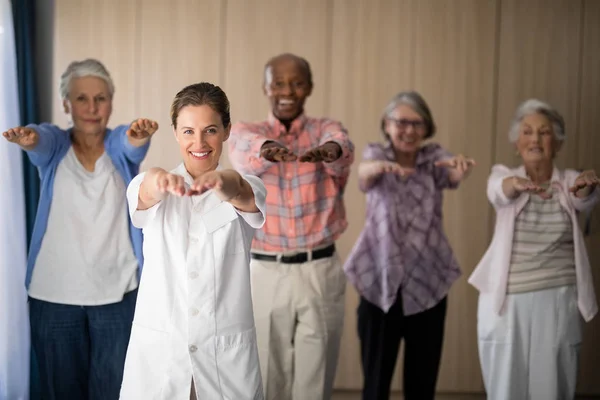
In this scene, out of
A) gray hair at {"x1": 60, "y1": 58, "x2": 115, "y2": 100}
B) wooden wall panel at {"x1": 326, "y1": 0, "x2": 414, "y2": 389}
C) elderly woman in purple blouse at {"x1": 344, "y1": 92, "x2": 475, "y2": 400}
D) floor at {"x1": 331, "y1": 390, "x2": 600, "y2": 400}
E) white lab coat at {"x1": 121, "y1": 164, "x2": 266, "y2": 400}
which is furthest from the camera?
floor at {"x1": 331, "y1": 390, "x2": 600, "y2": 400}

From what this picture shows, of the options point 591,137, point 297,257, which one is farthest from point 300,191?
point 591,137

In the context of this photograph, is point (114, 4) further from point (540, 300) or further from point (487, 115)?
point (540, 300)

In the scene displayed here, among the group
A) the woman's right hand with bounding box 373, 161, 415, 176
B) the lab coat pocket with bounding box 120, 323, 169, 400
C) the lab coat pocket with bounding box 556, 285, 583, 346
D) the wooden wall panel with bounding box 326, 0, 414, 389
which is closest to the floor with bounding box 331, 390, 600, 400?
the wooden wall panel with bounding box 326, 0, 414, 389

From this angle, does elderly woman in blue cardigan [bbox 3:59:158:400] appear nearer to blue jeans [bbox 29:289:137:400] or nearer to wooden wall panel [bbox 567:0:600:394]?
blue jeans [bbox 29:289:137:400]

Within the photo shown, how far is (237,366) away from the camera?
6.66ft

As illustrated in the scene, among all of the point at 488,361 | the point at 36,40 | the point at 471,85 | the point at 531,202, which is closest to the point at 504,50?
the point at 471,85

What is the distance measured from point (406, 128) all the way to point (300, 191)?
61 centimetres

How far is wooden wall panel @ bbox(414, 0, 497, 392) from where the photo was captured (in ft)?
12.0

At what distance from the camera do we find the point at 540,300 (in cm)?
297

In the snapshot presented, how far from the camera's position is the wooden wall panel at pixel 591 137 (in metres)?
3.67

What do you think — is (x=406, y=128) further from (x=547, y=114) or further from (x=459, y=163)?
(x=547, y=114)

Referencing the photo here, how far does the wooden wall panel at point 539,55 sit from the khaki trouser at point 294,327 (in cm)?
152

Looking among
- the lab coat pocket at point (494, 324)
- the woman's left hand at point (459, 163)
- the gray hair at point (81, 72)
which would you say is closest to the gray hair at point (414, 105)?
the woman's left hand at point (459, 163)

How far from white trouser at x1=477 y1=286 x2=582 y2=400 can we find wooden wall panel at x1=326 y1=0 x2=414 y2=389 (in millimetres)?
978
